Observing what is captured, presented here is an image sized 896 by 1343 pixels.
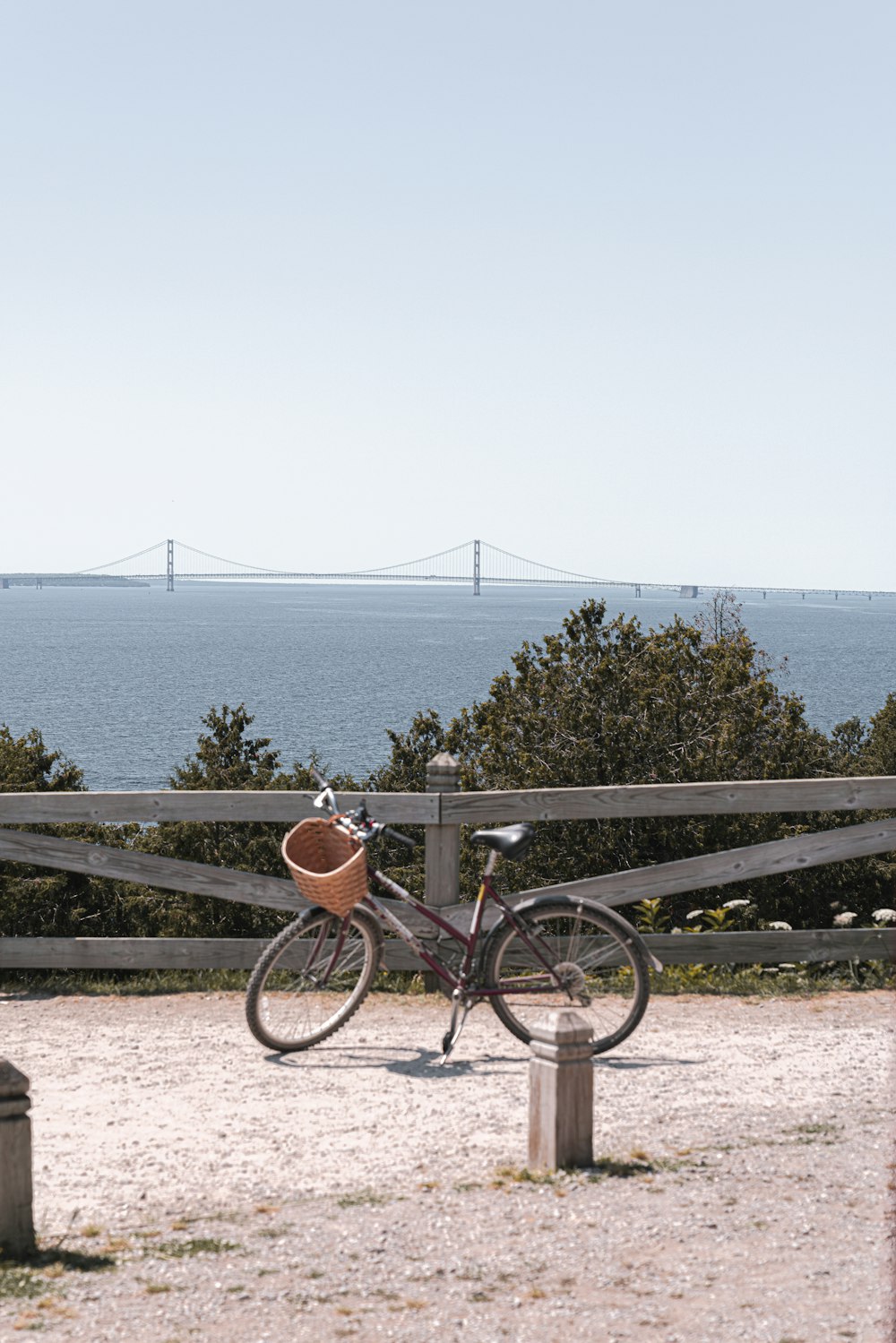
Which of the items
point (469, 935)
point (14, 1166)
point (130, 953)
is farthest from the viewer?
point (130, 953)

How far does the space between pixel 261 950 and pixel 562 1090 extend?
3291 millimetres

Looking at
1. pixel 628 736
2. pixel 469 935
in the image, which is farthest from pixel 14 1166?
pixel 628 736

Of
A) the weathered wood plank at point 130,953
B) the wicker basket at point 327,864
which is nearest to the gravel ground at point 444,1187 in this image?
the weathered wood plank at point 130,953

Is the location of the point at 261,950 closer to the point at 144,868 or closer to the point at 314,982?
the point at 144,868

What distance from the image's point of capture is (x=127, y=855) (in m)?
7.71

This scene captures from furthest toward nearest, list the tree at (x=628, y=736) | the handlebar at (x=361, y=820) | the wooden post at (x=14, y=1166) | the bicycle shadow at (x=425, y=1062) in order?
1. the tree at (x=628, y=736)
2. the handlebar at (x=361, y=820)
3. the bicycle shadow at (x=425, y=1062)
4. the wooden post at (x=14, y=1166)

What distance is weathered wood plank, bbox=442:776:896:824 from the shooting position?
7.54 meters

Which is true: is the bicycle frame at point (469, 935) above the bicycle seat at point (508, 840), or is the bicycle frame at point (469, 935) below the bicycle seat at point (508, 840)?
below

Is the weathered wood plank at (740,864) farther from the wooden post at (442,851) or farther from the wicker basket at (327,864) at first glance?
the wicker basket at (327,864)

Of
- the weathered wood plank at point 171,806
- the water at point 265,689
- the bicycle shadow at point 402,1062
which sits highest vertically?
the weathered wood plank at point 171,806

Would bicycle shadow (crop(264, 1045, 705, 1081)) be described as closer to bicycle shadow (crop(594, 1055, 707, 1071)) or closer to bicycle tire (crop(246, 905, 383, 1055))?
bicycle shadow (crop(594, 1055, 707, 1071))

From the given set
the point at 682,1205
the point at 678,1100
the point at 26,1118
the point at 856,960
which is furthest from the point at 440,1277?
the point at 856,960

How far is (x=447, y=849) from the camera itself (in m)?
7.53

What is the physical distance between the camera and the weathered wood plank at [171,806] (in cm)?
749
